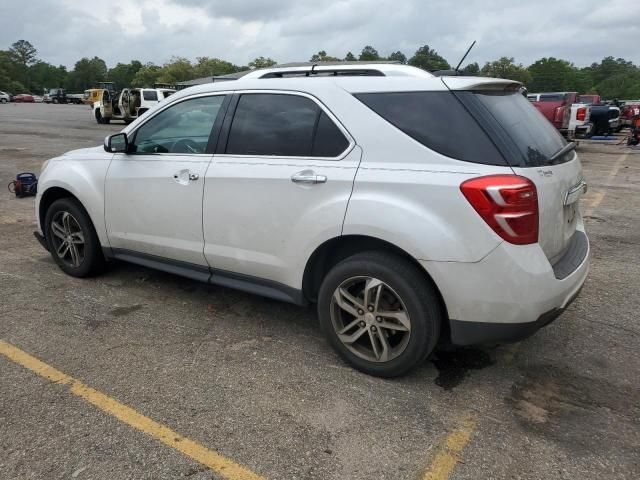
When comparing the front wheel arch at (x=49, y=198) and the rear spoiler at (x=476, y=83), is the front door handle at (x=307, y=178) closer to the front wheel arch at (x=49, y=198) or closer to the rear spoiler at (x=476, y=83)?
the rear spoiler at (x=476, y=83)

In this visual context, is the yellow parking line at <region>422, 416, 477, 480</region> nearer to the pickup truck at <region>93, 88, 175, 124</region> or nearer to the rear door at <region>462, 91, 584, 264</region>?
the rear door at <region>462, 91, 584, 264</region>

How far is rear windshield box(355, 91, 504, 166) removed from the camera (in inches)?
105

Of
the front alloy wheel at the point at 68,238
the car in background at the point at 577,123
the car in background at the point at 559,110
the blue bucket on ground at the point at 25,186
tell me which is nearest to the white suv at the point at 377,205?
the front alloy wheel at the point at 68,238

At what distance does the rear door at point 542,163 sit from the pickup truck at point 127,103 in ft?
78.8

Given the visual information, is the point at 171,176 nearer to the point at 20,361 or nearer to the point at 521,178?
the point at 20,361

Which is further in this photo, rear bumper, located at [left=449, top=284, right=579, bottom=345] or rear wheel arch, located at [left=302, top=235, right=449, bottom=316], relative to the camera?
rear wheel arch, located at [left=302, top=235, right=449, bottom=316]

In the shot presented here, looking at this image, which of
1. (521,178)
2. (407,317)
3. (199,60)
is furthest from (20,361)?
(199,60)

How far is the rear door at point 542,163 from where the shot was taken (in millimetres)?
2676

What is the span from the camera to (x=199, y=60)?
124 meters

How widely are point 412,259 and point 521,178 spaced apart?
0.70 m

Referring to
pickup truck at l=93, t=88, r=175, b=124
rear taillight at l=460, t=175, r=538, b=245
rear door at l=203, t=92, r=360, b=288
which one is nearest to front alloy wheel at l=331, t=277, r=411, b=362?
rear door at l=203, t=92, r=360, b=288

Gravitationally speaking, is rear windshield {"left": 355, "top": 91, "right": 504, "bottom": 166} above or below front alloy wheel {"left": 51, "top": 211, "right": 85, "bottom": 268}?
above

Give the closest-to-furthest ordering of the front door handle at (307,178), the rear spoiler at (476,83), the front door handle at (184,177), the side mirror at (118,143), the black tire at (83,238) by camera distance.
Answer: the rear spoiler at (476,83), the front door handle at (307,178), the front door handle at (184,177), the side mirror at (118,143), the black tire at (83,238)

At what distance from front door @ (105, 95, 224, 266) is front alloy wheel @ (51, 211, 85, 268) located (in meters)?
0.48
